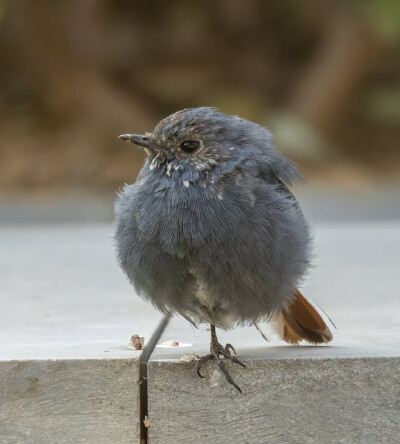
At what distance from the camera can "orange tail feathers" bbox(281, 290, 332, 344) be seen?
135 inches

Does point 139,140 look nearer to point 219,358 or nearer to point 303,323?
point 219,358

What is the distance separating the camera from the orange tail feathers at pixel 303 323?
344cm

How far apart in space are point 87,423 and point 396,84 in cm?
1140

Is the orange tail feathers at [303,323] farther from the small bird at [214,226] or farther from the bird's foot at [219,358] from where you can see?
the bird's foot at [219,358]

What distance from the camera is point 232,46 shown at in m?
13.9

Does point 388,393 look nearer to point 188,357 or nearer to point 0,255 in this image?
point 188,357

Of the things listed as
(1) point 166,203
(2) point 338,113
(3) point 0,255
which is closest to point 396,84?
(2) point 338,113

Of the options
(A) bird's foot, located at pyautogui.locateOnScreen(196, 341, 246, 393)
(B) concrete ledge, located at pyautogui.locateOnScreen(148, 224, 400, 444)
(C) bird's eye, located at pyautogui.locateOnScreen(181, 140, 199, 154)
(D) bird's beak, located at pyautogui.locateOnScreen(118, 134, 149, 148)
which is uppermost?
(D) bird's beak, located at pyautogui.locateOnScreen(118, 134, 149, 148)

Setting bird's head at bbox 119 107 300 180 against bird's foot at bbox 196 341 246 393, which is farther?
bird's head at bbox 119 107 300 180

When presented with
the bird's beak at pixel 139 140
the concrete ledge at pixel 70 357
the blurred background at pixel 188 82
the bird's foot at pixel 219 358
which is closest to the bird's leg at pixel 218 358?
the bird's foot at pixel 219 358

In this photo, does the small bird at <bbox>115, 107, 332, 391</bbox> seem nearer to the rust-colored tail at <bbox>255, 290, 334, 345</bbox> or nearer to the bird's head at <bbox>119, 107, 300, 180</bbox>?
the bird's head at <bbox>119, 107, 300, 180</bbox>

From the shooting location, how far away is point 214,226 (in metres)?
3.07

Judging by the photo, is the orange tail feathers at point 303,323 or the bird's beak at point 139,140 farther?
the orange tail feathers at point 303,323

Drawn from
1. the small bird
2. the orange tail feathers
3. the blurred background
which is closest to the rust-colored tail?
the orange tail feathers
